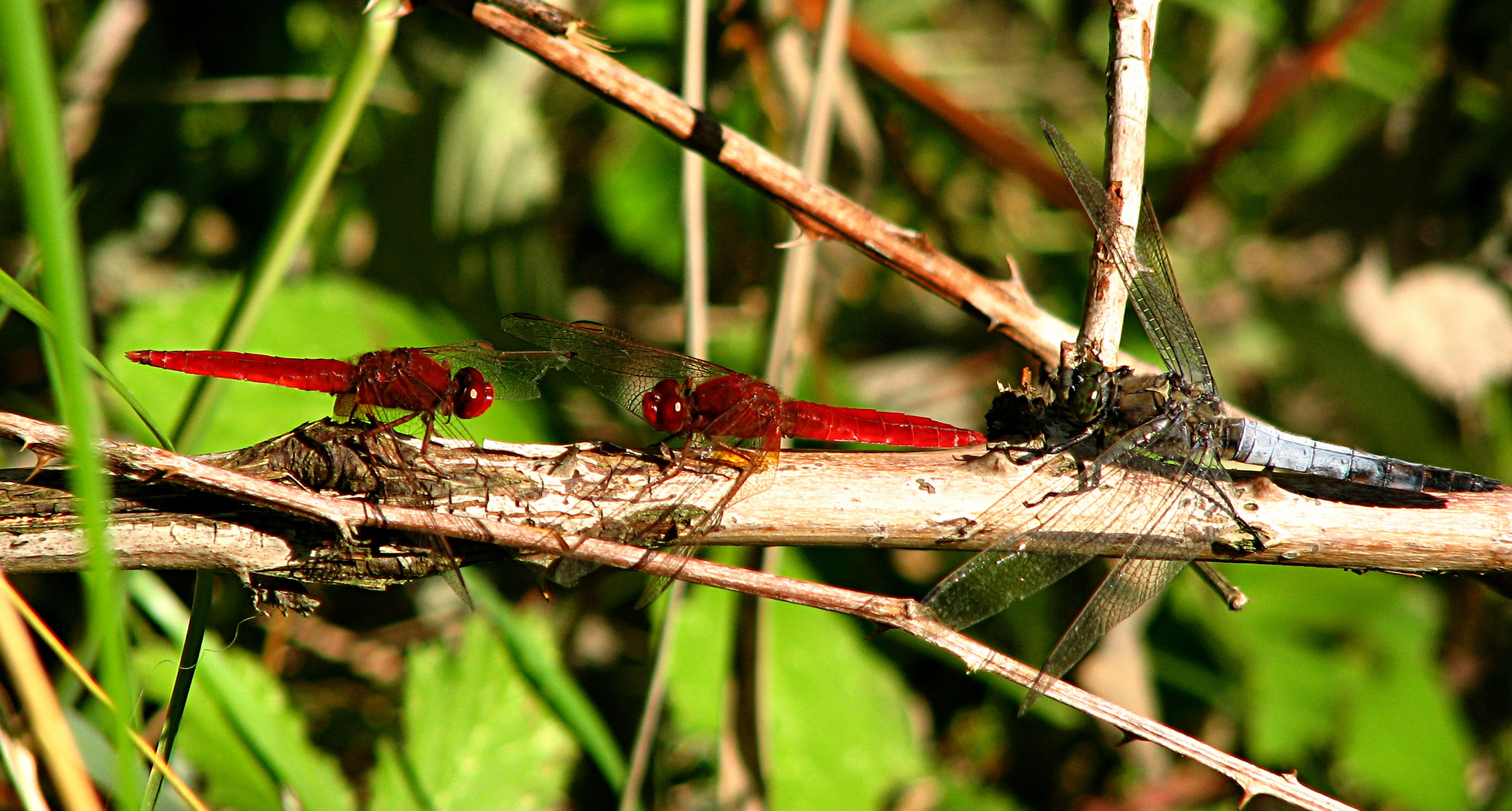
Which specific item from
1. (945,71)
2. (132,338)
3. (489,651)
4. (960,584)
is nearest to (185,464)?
(960,584)

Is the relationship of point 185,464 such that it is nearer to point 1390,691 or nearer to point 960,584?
point 960,584

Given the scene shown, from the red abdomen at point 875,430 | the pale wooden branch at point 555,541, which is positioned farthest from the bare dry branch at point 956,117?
the pale wooden branch at point 555,541

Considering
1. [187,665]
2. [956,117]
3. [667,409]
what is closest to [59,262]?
[187,665]

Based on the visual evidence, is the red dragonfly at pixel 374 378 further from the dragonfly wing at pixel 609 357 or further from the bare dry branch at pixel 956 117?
the bare dry branch at pixel 956 117

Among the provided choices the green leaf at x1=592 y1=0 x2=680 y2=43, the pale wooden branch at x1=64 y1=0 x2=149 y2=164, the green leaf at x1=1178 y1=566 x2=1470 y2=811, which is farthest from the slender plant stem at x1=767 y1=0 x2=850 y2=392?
the pale wooden branch at x1=64 y1=0 x2=149 y2=164

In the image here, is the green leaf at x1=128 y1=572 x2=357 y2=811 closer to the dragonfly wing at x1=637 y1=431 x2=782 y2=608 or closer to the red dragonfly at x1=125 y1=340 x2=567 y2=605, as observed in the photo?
the red dragonfly at x1=125 y1=340 x2=567 y2=605

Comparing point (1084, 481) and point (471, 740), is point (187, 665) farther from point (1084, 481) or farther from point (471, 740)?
point (1084, 481)
